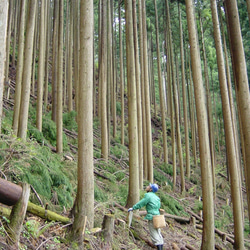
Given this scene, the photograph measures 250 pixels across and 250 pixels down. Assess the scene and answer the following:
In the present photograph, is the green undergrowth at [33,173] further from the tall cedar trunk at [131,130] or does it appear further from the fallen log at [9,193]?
the tall cedar trunk at [131,130]

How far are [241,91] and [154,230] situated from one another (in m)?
3.75

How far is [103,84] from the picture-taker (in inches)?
446

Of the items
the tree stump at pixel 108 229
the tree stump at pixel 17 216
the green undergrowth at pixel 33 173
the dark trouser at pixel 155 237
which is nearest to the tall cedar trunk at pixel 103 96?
the green undergrowth at pixel 33 173

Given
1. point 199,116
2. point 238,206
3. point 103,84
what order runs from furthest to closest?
point 103,84 < point 238,206 < point 199,116

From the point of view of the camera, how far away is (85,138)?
5145 millimetres

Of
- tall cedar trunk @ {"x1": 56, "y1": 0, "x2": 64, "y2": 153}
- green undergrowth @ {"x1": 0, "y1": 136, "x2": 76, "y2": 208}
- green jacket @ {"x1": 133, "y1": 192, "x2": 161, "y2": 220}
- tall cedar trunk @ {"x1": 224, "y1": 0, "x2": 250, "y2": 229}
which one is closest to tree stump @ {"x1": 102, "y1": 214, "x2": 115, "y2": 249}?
green jacket @ {"x1": 133, "y1": 192, "x2": 161, "y2": 220}

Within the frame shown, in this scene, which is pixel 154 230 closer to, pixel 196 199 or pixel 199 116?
pixel 199 116

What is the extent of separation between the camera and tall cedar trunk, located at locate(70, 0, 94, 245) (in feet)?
16.1

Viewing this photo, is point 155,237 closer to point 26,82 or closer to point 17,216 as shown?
point 17,216

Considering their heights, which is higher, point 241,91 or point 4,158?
point 241,91

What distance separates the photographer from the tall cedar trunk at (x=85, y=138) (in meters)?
4.90

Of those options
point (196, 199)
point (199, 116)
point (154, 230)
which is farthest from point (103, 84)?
point (196, 199)

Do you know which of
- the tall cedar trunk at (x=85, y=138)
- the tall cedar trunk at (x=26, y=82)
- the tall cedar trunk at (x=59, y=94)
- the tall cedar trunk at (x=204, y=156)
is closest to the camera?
the tall cedar trunk at (x=85, y=138)

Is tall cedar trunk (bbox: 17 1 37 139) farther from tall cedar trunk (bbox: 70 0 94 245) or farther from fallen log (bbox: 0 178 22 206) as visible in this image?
fallen log (bbox: 0 178 22 206)
